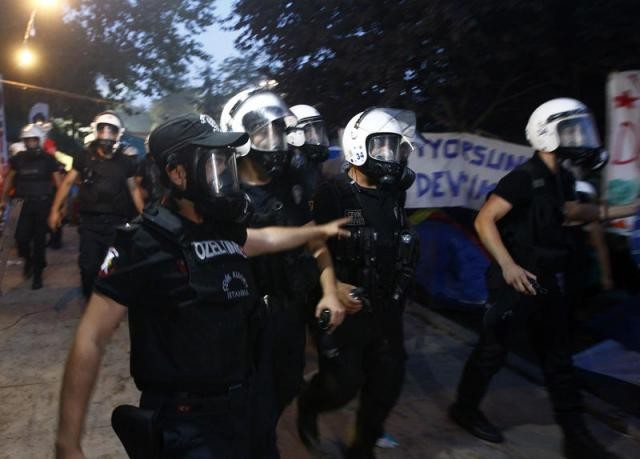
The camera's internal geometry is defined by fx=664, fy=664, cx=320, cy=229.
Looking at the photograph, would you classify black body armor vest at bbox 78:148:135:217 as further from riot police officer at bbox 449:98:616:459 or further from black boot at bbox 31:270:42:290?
riot police officer at bbox 449:98:616:459

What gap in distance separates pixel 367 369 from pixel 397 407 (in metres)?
1.29

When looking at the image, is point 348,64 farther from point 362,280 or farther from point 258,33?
point 362,280

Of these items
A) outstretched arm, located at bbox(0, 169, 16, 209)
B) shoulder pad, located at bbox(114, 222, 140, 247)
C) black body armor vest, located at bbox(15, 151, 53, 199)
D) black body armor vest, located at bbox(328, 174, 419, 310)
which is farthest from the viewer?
outstretched arm, located at bbox(0, 169, 16, 209)

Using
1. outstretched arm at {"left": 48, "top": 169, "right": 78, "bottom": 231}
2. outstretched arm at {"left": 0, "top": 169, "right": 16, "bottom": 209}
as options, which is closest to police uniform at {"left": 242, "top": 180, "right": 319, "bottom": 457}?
outstretched arm at {"left": 48, "top": 169, "right": 78, "bottom": 231}

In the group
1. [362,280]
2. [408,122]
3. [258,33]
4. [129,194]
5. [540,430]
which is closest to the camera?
[362,280]

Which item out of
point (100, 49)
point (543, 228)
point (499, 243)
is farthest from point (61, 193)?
point (100, 49)

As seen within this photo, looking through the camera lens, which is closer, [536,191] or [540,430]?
[536,191]

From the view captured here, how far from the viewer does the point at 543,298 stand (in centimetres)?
365

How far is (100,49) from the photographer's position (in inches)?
930

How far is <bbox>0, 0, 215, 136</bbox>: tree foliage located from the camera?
69.7ft

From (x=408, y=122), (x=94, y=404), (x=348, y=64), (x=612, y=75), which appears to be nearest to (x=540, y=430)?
(x=408, y=122)

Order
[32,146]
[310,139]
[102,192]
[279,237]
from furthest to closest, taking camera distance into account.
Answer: [32,146]
[102,192]
[310,139]
[279,237]

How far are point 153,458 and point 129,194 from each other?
4.77 meters

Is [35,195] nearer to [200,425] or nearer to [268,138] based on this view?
[268,138]
